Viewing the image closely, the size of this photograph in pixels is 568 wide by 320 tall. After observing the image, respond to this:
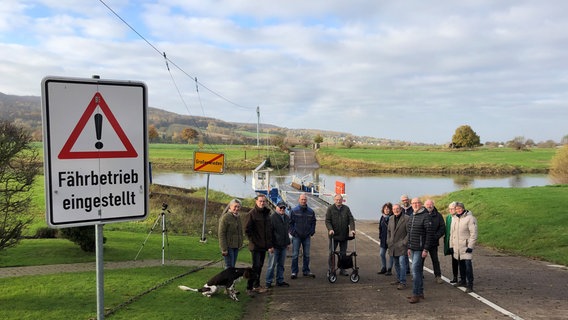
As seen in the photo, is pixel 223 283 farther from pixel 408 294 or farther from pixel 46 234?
pixel 46 234

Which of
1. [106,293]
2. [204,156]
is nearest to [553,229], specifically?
[204,156]

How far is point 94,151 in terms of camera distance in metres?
2.89

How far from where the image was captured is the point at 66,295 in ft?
26.0

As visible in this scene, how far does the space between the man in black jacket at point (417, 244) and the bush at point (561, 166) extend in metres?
35.6

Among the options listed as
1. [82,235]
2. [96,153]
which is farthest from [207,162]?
[96,153]

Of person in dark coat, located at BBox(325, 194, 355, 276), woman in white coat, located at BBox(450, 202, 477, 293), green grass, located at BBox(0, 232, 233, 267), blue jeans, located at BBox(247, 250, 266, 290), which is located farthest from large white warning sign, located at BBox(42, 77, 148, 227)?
green grass, located at BBox(0, 232, 233, 267)

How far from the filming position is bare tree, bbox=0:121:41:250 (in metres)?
8.38

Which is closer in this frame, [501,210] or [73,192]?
[73,192]

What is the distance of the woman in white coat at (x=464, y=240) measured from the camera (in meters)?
9.43

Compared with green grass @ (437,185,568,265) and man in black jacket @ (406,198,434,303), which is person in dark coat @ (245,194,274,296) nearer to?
man in black jacket @ (406,198,434,303)

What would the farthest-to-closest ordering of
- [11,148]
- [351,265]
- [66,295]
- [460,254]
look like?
[351,265] < [460,254] < [11,148] < [66,295]

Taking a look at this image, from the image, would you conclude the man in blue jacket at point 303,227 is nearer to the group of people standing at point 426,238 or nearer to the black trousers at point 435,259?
the group of people standing at point 426,238

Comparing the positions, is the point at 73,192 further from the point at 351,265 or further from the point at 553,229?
the point at 553,229

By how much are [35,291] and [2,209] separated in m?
1.99
